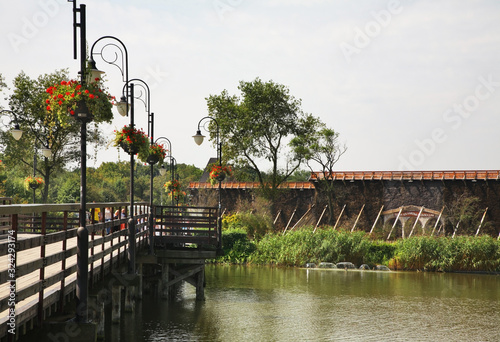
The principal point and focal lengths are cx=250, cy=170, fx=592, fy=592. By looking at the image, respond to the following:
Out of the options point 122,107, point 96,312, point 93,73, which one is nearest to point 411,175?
point 122,107

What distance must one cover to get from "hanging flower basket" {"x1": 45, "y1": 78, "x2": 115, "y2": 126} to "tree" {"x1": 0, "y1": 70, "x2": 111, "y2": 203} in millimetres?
25951

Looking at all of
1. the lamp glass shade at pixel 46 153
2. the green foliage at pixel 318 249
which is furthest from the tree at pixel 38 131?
the green foliage at pixel 318 249

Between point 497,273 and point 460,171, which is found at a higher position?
point 460,171

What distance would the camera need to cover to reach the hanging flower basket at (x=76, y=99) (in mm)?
10352

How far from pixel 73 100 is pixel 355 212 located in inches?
1544

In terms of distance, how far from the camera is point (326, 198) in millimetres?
48875

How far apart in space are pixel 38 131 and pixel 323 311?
2565 cm

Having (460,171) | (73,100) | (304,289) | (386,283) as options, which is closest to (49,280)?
(73,100)

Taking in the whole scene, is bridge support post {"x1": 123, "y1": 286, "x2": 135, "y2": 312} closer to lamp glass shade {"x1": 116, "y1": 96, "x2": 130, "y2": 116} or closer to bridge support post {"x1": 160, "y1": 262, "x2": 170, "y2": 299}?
bridge support post {"x1": 160, "y1": 262, "x2": 170, "y2": 299}

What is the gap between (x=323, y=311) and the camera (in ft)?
66.5

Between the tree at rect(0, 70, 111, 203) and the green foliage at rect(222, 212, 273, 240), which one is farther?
the green foliage at rect(222, 212, 273, 240)

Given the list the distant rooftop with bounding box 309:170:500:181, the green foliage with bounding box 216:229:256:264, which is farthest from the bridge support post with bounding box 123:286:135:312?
the distant rooftop with bounding box 309:170:500:181

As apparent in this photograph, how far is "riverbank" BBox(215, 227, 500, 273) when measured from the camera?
3388cm

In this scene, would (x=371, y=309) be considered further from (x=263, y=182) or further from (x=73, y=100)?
(x=263, y=182)
